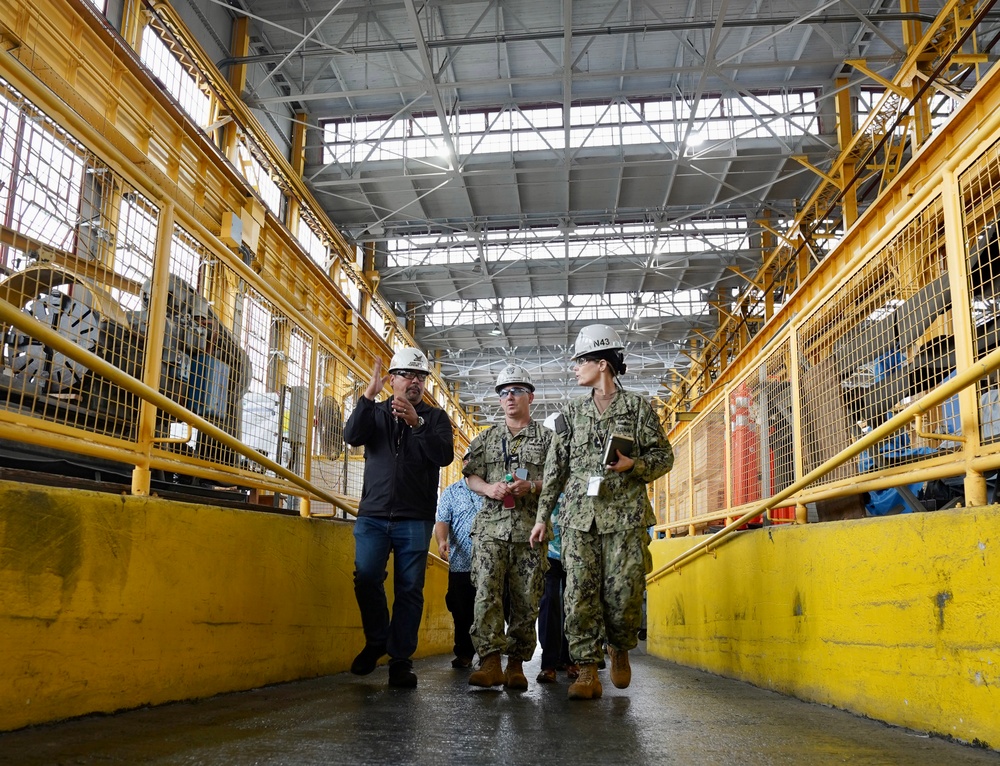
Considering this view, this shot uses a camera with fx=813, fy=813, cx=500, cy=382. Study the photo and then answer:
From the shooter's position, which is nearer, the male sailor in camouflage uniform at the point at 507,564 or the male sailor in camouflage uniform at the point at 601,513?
the male sailor in camouflage uniform at the point at 601,513

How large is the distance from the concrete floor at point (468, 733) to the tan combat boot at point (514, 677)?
283 mm

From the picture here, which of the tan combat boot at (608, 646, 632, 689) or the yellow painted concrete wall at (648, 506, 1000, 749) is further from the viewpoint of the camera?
the tan combat boot at (608, 646, 632, 689)

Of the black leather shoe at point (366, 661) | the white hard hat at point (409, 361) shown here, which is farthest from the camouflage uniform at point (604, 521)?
the black leather shoe at point (366, 661)

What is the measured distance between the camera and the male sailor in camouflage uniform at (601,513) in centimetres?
437

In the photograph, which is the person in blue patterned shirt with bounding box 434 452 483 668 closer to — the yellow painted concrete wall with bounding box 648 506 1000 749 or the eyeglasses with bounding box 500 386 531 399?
the eyeglasses with bounding box 500 386 531 399

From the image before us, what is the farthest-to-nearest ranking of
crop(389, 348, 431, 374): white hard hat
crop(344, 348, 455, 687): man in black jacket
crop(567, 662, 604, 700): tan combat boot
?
crop(389, 348, 431, 374): white hard hat
crop(344, 348, 455, 687): man in black jacket
crop(567, 662, 604, 700): tan combat boot

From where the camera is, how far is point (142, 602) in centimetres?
329

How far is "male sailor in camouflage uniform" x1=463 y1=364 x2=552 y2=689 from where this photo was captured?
15.2 ft

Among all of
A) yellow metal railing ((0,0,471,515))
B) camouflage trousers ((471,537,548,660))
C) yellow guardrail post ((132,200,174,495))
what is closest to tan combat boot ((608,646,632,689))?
camouflage trousers ((471,537,548,660))

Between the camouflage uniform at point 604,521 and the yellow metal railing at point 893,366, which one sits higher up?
the yellow metal railing at point 893,366

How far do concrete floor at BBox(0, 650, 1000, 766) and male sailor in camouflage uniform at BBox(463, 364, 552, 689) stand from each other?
352 millimetres

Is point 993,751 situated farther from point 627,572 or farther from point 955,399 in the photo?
point 627,572

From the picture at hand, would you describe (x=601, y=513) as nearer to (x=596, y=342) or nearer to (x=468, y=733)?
(x=596, y=342)

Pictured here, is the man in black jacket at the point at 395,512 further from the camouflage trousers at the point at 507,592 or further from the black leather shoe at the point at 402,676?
the camouflage trousers at the point at 507,592
